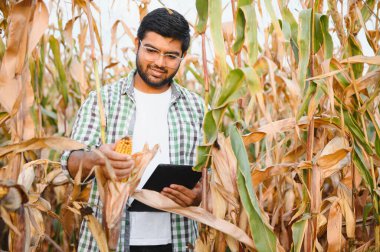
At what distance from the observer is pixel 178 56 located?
4.94 ft

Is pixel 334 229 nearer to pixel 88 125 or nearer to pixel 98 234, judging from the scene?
pixel 98 234

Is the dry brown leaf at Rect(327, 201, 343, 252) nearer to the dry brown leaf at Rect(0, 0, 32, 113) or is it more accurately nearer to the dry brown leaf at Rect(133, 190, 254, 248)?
the dry brown leaf at Rect(133, 190, 254, 248)

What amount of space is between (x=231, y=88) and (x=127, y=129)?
0.50 metres

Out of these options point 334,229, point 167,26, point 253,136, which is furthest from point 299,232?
point 167,26

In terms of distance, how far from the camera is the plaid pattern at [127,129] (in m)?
1.41

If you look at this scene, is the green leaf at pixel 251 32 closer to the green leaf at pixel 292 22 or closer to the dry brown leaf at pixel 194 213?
the green leaf at pixel 292 22

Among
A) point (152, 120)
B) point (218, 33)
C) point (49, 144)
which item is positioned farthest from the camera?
point (152, 120)

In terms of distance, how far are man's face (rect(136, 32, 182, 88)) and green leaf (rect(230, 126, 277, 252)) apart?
0.43 m

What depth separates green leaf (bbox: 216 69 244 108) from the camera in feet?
3.43

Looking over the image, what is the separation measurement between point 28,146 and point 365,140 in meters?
0.84

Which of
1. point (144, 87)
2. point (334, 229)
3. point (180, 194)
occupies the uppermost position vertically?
point (144, 87)

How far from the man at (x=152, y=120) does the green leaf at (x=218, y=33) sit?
0.40m

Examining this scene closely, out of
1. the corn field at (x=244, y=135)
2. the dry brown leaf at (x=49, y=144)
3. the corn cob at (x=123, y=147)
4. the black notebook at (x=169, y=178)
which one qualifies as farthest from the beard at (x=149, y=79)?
the dry brown leaf at (x=49, y=144)

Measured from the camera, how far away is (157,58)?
1474mm
